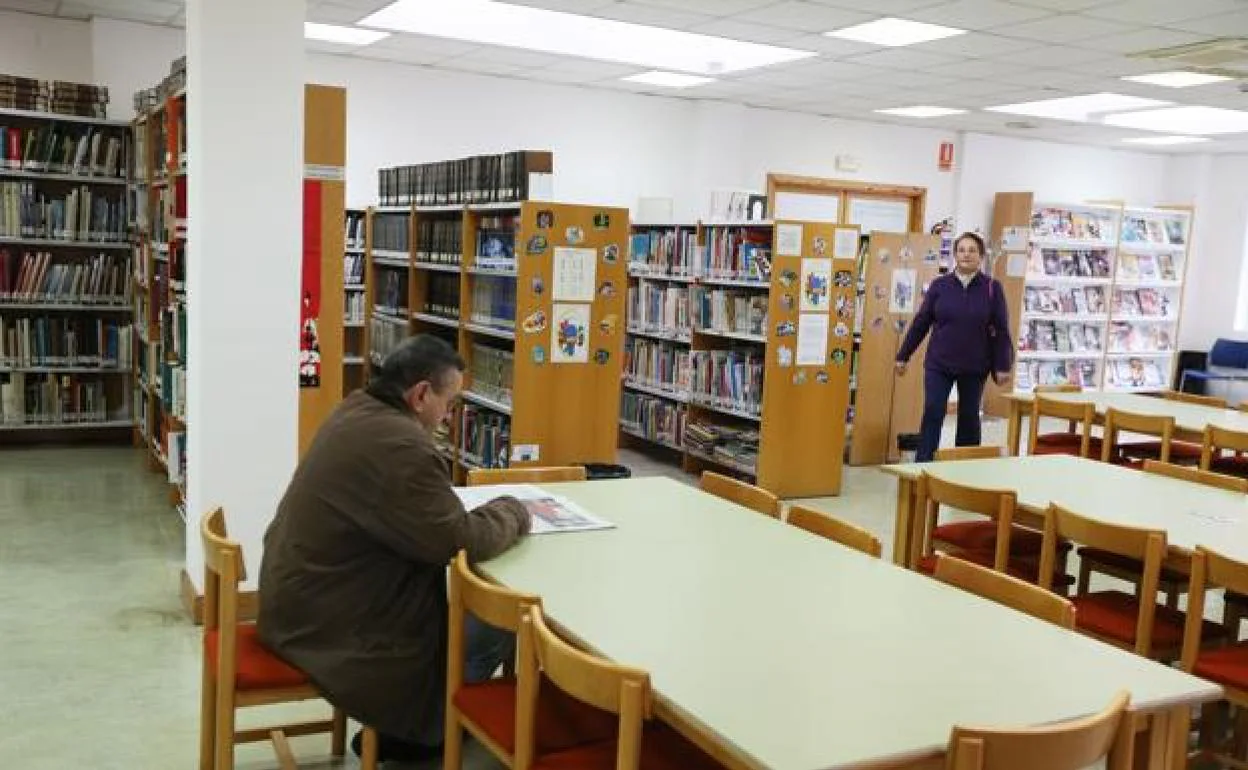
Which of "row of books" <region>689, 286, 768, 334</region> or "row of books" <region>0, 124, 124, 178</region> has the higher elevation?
"row of books" <region>0, 124, 124, 178</region>

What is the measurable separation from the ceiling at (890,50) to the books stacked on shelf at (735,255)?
4.44ft

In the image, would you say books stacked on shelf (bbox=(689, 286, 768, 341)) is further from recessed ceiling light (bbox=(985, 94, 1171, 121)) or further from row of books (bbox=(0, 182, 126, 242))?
recessed ceiling light (bbox=(985, 94, 1171, 121))

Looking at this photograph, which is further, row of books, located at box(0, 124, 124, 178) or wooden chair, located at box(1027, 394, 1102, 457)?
row of books, located at box(0, 124, 124, 178)

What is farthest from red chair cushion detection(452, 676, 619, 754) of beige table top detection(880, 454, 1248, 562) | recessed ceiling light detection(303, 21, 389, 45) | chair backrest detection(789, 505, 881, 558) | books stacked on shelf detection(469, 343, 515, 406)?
recessed ceiling light detection(303, 21, 389, 45)

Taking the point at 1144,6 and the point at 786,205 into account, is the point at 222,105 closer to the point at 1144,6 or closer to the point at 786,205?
the point at 1144,6

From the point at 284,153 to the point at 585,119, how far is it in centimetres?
614

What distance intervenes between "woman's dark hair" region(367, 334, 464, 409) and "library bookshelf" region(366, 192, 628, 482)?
2908 millimetres

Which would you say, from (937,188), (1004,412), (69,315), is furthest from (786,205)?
(69,315)

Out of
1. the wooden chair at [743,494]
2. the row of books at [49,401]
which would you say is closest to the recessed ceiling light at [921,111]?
the row of books at [49,401]

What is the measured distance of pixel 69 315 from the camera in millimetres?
7668

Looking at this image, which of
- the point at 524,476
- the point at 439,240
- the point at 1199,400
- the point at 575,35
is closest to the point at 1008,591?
the point at 524,476

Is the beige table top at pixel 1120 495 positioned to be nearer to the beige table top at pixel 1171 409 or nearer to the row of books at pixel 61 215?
the beige table top at pixel 1171 409

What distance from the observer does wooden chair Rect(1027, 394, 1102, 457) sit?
6062 millimetres

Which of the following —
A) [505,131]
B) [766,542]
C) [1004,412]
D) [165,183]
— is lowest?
[1004,412]
